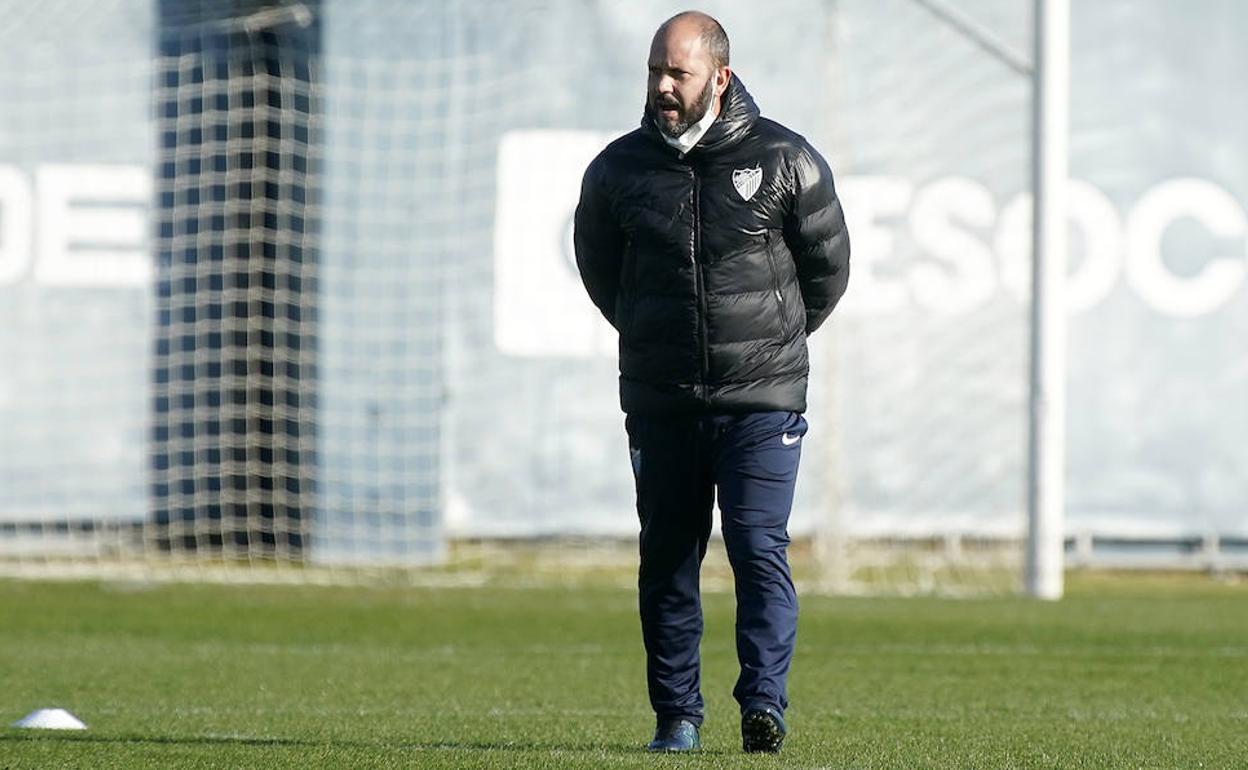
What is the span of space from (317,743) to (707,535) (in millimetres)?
1163

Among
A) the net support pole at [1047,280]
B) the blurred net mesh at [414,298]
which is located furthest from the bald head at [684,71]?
the blurred net mesh at [414,298]

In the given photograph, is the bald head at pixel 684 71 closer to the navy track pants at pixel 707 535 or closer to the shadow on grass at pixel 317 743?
the navy track pants at pixel 707 535

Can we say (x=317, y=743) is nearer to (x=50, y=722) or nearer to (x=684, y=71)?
(x=50, y=722)

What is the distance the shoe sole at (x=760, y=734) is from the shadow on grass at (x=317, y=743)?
0.32ft

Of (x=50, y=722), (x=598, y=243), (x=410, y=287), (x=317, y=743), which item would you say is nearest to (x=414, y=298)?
(x=410, y=287)

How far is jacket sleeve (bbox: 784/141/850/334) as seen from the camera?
561 centimetres

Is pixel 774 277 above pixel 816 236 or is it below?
below

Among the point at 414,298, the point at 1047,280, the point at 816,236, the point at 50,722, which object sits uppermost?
the point at 816,236

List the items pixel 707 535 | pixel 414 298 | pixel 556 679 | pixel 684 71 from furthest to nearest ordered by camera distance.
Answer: pixel 414 298, pixel 556 679, pixel 707 535, pixel 684 71

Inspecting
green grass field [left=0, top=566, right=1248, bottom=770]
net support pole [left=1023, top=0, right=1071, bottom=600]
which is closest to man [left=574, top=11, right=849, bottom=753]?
green grass field [left=0, top=566, right=1248, bottom=770]

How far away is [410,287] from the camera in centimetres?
1506

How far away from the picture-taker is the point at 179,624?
10.8 metres

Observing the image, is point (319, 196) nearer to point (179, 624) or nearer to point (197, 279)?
point (197, 279)

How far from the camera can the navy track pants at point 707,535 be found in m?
5.59
